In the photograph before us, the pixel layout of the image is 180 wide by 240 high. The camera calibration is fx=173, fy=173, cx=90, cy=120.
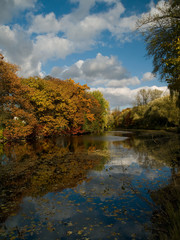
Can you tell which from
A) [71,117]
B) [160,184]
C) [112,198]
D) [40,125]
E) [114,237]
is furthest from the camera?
[71,117]

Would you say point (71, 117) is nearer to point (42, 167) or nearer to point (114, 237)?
point (42, 167)

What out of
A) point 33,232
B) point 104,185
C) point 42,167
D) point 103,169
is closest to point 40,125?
point 42,167

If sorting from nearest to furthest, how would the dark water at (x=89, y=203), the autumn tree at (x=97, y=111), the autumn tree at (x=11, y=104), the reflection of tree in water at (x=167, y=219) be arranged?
the reflection of tree in water at (x=167, y=219), the dark water at (x=89, y=203), the autumn tree at (x=11, y=104), the autumn tree at (x=97, y=111)

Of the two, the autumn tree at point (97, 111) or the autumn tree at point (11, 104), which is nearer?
the autumn tree at point (11, 104)

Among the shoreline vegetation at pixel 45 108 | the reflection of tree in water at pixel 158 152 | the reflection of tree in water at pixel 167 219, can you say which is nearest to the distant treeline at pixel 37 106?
the shoreline vegetation at pixel 45 108

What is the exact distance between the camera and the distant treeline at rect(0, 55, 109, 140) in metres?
23.9

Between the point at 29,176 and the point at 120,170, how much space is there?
4.96 metres

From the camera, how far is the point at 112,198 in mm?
6297

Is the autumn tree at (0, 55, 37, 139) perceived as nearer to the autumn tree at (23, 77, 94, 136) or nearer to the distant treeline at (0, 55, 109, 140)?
the distant treeline at (0, 55, 109, 140)

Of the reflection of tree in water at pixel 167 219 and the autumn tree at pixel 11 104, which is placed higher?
the autumn tree at pixel 11 104

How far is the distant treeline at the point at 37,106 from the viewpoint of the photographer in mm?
23859

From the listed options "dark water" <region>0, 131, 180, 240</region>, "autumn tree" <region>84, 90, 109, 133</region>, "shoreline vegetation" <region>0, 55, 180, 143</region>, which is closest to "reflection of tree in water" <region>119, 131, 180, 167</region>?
"dark water" <region>0, 131, 180, 240</region>

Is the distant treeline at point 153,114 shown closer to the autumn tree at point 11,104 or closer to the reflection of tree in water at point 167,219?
the reflection of tree in water at point 167,219

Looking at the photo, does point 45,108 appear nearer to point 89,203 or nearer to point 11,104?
point 11,104
